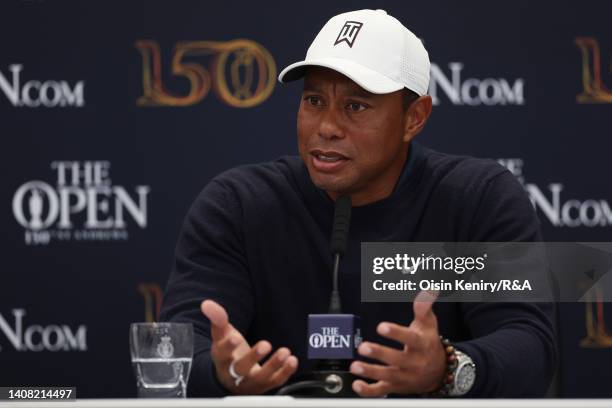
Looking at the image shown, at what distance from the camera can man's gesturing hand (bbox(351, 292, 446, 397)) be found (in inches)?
66.7

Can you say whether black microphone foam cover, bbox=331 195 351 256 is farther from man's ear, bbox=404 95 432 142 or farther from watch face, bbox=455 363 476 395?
man's ear, bbox=404 95 432 142

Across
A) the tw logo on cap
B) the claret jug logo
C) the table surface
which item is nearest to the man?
the tw logo on cap

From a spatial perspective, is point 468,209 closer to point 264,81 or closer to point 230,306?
point 230,306

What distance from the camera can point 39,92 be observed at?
3.46 meters

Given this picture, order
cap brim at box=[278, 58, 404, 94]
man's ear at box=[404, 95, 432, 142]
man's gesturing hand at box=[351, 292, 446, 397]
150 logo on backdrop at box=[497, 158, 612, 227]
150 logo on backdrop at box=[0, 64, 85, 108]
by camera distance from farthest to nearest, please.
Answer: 1. 150 logo on backdrop at box=[0, 64, 85, 108]
2. 150 logo on backdrop at box=[497, 158, 612, 227]
3. man's ear at box=[404, 95, 432, 142]
4. cap brim at box=[278, 58, 404, 94]
5. man's gesturing hand at box=[351, 292, 446, 397]

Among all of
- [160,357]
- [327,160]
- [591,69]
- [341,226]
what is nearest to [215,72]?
[591,69]

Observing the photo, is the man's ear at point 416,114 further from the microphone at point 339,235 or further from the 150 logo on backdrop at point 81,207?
the 150 logo on backdrop at point 81,207

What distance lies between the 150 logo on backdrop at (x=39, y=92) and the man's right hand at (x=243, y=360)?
1841 millimetres

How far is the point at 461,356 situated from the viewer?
1.83 meters

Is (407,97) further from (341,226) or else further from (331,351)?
(331,351)

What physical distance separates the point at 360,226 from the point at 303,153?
0.20m

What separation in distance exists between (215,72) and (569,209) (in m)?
1.17

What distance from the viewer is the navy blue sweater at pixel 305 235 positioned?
7.45 feet

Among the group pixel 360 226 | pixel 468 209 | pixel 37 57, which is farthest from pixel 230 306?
pixel 37 57
